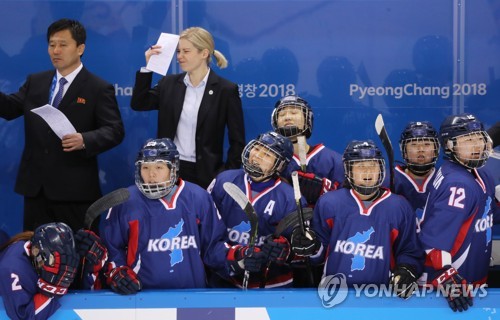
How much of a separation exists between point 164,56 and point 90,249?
140 cm

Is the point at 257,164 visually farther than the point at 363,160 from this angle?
Yes

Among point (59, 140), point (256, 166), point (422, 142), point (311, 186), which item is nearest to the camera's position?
point (256, 166)

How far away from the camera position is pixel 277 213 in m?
4.30

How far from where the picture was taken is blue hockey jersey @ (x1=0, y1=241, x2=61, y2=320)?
355 cm

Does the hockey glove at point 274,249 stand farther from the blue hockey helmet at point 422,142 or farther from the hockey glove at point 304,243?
the blue hockey helmet at point 422,142

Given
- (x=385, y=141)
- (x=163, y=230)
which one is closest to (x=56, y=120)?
(x=163, y=230)

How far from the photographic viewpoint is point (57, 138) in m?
4.71

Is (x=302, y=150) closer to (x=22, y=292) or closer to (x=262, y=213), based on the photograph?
(x=262, y=213)

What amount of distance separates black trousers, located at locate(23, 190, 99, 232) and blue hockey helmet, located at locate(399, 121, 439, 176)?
1778 millimetres

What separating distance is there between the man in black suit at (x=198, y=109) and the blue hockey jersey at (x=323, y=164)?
382 millimetres

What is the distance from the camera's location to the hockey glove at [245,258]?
12.7 feet

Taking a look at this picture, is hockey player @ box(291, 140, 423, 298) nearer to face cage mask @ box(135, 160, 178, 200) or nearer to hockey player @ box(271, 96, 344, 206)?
hockey player @ box(271, 96, 344, 206)

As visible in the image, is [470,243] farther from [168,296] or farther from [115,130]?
[115,130]

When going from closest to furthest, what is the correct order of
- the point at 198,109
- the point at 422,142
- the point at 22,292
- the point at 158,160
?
the point at 22,292
the point at 158,160
the point at 422,142
the point at 198,109
